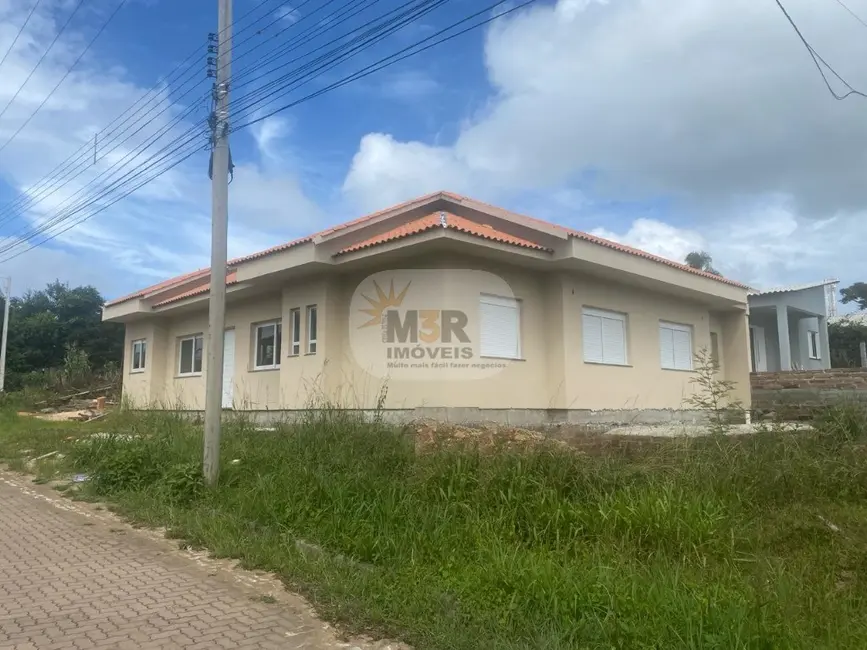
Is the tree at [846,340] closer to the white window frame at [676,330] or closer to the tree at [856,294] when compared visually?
the tree at [856,294]

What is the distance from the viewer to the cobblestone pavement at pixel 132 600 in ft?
13.1

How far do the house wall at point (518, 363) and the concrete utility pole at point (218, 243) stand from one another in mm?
3828

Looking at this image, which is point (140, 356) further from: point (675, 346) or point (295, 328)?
point (675, 346)

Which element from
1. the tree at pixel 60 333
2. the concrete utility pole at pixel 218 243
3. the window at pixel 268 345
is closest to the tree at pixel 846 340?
the window at pixel 268 345

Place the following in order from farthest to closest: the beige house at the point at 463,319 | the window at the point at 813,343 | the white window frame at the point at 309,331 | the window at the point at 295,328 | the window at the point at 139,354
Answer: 1. the window at the point at 813,343
2. the window at the point at 139,354
3. the window at the point at 295,328
4. the white window frame at the point at 309,331
5. the beige house at the point at 463,319

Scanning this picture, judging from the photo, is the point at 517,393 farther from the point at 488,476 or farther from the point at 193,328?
the point at 193,328

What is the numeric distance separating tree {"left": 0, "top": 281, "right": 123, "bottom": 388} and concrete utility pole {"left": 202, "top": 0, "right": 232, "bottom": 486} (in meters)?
30.0

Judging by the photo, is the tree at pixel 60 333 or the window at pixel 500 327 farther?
the tree at pixel 60 333

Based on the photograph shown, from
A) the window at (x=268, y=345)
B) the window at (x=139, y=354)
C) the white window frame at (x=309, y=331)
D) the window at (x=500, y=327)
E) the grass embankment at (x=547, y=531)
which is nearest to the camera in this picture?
the grass embankment at (x=547, y=531)

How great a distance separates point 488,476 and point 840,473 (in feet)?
11.3

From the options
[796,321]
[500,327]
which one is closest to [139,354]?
[500,327]

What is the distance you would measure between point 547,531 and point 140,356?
1827 cm

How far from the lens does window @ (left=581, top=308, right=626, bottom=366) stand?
13156 millimetres

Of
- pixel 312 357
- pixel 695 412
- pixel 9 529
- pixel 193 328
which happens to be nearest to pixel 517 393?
pixel 312 357
